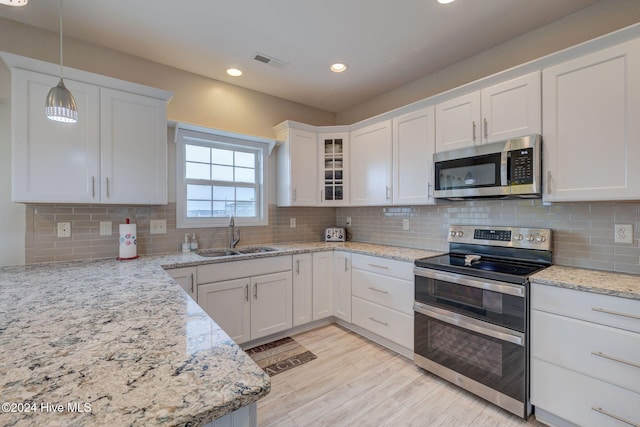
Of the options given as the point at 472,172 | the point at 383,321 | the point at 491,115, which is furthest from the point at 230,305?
the point at 491,115

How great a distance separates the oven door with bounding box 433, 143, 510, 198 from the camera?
2041 mm

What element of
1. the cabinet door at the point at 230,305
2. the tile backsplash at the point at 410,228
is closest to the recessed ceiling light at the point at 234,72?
the tile backsplash at the point at 410,228

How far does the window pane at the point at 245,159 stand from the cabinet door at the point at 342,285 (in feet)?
4.74

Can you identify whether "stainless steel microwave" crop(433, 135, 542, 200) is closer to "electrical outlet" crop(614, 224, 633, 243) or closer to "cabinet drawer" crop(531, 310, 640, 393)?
"electrical outlet" crop(614, 224, 633, 243)

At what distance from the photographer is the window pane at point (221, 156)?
3.05m

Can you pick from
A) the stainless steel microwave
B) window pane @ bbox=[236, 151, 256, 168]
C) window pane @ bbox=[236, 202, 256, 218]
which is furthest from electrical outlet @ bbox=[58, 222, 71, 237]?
the stainless steel microwave

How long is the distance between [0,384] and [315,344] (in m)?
2.38

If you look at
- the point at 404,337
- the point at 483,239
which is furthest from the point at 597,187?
the point at 404,337

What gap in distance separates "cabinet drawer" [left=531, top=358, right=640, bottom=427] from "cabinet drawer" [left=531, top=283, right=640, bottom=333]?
0.33 m

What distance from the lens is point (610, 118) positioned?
1635 millimetres

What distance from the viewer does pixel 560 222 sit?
204 cm

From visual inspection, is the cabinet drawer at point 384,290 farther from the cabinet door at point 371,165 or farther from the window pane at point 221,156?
the window pane at point 221,156

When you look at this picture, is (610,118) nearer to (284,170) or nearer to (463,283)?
(463,283)

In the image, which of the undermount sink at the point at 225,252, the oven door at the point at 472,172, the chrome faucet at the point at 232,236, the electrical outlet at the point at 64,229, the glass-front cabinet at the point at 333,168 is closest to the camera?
the oven door at the point at 472,172
